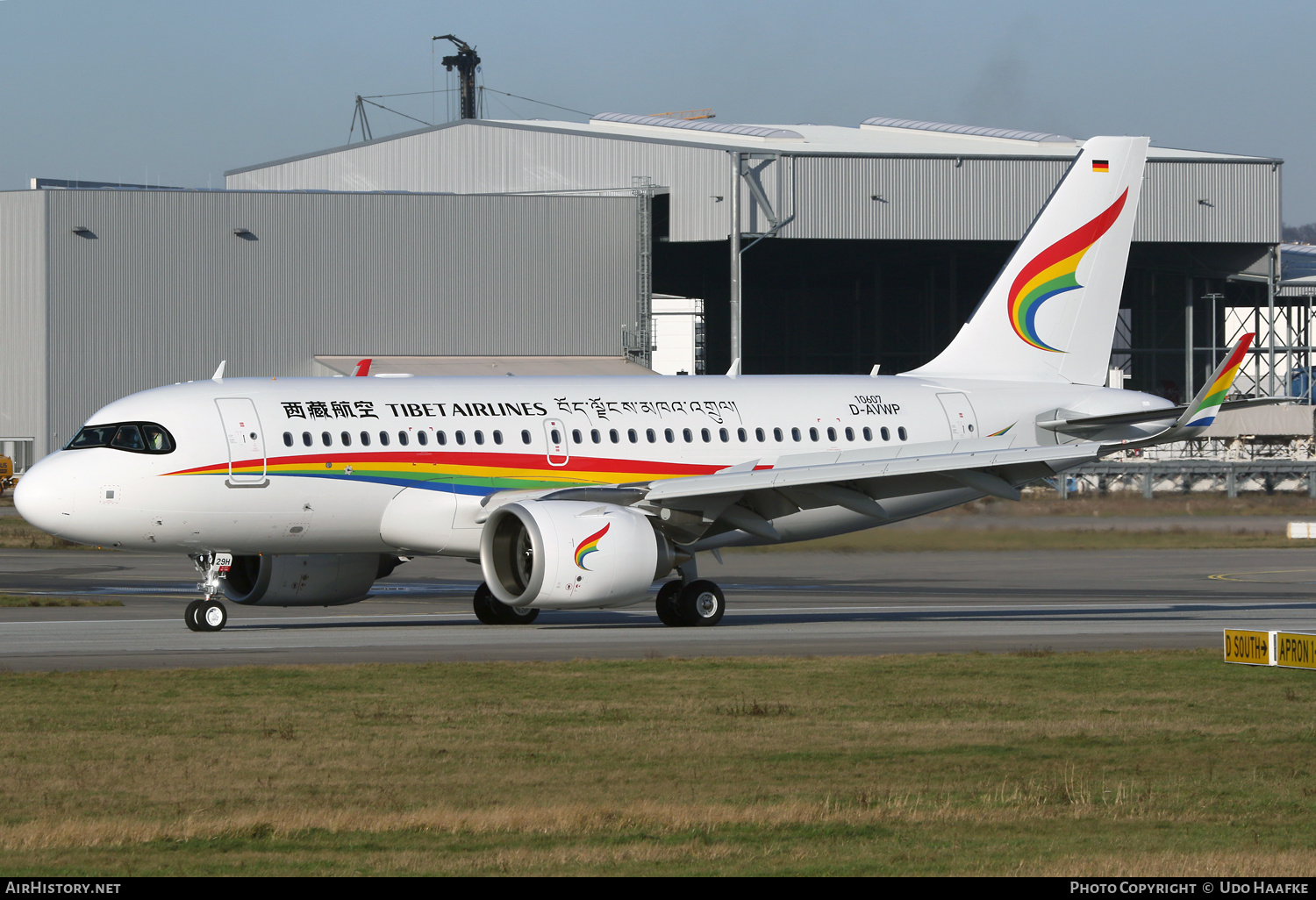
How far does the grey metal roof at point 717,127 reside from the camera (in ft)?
279

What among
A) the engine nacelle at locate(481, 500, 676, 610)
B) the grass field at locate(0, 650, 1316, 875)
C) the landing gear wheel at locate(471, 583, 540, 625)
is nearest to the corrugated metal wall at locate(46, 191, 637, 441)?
the landing gear wheel at locate(471, 583, 540, 625)

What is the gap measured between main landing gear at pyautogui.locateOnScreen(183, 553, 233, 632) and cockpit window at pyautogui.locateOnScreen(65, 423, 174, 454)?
1.99 meters

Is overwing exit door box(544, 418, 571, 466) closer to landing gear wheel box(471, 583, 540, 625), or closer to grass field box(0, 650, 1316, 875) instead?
landing gear wheel box(471, 583, 540, 625)

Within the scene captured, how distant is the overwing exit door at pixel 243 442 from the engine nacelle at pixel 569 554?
373 centimetres

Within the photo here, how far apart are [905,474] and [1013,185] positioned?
52560 millimetres

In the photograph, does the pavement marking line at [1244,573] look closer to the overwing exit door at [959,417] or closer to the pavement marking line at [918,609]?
the pavement marking line at [918,609]

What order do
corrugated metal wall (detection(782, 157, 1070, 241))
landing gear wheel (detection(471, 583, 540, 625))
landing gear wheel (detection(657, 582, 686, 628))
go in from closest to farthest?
landing gear wheel (detection(657, 582, 686, 628))
landing gear wheel (detection(471, 583, 540, 625))
corrugated metal wall (detection(782, 157, 1070, 241))

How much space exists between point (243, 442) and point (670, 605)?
7628mm

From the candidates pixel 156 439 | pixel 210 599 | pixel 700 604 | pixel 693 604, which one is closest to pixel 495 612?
pixel 693 604

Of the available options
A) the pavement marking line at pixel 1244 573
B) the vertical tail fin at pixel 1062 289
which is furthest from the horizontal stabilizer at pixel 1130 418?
the pavement marking line at pixel 1244 573

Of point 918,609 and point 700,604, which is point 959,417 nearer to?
point 918,609

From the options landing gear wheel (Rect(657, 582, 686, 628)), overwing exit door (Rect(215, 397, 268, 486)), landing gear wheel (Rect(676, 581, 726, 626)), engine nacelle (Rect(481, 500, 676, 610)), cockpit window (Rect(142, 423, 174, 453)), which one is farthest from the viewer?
landing gear wheel (Rect(657, 582, 686, 628))

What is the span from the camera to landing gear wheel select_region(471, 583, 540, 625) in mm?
29984
